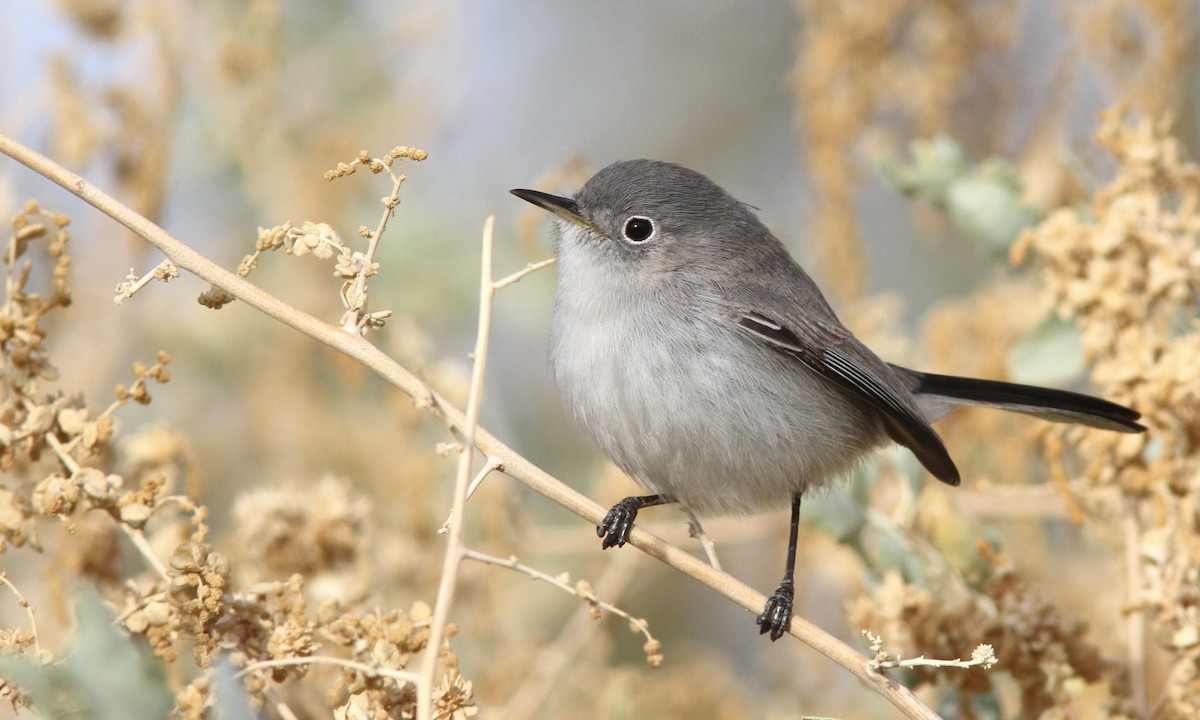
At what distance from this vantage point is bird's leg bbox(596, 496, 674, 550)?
2.78 metres

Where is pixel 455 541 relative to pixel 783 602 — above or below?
below

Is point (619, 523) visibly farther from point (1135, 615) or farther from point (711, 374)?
point (1135, 615)

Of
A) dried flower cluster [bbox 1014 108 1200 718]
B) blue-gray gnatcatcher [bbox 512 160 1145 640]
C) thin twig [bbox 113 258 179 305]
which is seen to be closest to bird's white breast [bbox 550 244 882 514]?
blue-gray gnatcatcher [bbox 512 160 1145 640]

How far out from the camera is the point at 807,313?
313cm

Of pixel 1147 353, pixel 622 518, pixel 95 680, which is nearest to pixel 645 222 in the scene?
pixel 622 518

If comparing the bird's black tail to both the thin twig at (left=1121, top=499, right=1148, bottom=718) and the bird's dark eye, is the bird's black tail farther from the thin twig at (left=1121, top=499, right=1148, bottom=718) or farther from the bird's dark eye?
the bird's dark eye

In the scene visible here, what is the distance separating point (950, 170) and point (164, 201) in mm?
1908

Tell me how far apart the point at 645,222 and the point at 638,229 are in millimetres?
31

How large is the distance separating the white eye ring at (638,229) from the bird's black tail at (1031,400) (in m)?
0.75

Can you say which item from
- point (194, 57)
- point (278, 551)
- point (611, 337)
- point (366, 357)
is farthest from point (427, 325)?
point (366, 357)

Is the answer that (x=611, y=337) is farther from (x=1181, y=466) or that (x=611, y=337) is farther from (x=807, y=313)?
(x=1181, y=466)

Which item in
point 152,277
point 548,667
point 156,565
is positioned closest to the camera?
point 152,277

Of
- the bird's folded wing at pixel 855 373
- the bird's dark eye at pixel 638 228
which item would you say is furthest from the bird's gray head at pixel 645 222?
the bird's folded wing at pixel 855 373

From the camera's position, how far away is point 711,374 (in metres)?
2.77
